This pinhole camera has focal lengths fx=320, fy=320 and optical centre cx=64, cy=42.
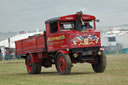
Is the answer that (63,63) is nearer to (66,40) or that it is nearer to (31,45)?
(66,40)

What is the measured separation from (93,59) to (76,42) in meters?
1.35

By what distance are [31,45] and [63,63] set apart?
362cm

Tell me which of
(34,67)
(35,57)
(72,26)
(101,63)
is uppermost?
(72,26)

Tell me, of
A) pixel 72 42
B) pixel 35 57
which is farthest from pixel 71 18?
pixel 35 57

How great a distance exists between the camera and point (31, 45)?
1798 centimetres

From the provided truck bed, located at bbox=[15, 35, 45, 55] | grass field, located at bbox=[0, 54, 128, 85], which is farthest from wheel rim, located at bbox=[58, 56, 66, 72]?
truck bed, located at bbox=[15, 35, 45, 55]

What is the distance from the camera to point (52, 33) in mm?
15805

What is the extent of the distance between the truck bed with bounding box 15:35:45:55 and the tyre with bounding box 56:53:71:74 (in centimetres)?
169

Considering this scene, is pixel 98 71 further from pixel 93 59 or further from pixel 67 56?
pixel 67 56

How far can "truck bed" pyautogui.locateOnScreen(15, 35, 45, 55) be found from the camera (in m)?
16.9

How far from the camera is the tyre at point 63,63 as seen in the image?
1462 centimetres

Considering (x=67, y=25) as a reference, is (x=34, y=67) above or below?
below

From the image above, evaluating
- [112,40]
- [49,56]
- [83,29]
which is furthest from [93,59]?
[112,40]

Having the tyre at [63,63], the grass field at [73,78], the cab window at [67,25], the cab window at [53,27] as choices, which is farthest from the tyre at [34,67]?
the cab window at [67,25]
